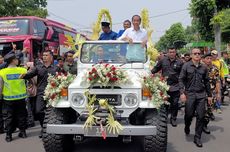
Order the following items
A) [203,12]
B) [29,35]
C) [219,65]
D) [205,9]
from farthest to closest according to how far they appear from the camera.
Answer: [203,12] → [205,9] → [29,35] → [219,65]

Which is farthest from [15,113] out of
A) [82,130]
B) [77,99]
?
[82,130]

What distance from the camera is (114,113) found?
20.2 feet

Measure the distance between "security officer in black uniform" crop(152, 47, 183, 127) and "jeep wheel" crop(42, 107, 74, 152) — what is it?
3.66m

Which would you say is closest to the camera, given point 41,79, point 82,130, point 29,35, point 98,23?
point 82,130

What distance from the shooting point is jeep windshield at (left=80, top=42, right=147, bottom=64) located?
7480 mm

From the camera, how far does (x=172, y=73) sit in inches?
389

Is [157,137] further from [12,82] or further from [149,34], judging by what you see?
[12,82]

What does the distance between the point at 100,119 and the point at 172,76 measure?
4.18 metres

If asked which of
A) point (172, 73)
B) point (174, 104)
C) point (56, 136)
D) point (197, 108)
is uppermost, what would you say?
point (172, 73)

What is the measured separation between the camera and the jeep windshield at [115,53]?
24.5ft

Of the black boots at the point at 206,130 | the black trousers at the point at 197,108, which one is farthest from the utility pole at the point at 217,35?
the black trousers at the point at 197,108

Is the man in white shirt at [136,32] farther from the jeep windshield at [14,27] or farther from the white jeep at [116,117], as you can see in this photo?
the jeep windshield at [14,27]

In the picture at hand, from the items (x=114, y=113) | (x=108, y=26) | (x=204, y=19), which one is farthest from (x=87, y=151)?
(x=204, y=19)

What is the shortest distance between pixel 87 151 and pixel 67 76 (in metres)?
1.42
